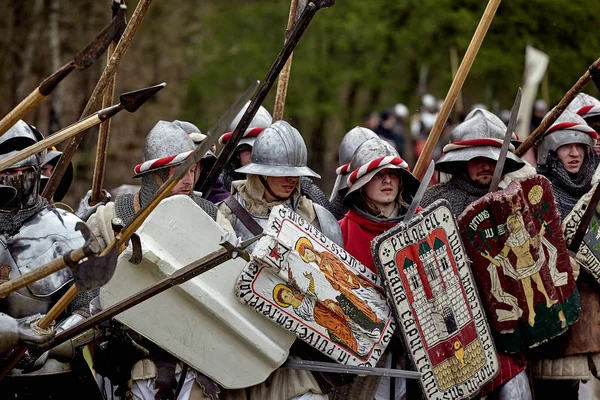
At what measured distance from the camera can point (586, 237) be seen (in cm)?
621

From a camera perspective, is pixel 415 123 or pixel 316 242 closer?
pixel 316 242

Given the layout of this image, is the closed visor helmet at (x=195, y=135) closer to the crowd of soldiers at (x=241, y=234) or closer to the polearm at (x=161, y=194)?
the crowd of soldiers at (x=241, y=234)

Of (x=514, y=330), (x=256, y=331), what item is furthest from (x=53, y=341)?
(x=514, y=330)

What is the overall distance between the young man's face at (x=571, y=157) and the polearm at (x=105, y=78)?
2.57 metres

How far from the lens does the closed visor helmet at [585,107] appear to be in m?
7.69

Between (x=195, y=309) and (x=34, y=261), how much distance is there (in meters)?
0.75

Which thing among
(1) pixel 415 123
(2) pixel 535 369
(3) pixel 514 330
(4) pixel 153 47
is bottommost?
(1) pixel 415 123

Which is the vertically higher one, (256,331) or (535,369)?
(256,331)

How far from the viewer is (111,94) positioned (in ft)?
20.3

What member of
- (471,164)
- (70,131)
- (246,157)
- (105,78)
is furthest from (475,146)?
(70,131)

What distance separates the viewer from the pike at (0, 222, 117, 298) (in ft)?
13.6

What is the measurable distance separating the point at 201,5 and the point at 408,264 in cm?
1365

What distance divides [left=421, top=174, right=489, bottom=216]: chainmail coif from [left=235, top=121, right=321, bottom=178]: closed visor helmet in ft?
3.48

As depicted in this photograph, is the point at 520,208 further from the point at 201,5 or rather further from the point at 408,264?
the point at 201,5
